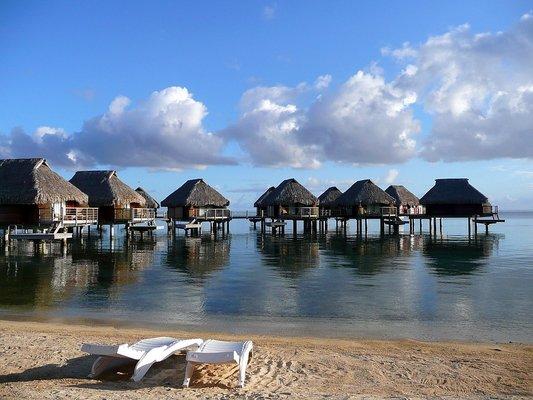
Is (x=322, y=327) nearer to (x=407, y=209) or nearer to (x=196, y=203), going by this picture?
(x=196, y=203)

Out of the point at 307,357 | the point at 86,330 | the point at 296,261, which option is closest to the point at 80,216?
the point at 296,261

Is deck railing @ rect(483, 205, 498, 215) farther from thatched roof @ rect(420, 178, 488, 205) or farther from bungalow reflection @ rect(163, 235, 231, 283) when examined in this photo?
bungalow reflection @ rect(163, 235, 231, 283)

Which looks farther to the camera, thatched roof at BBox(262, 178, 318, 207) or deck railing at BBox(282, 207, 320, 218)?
thatched roof at BBox(262, 178, 318, 207)

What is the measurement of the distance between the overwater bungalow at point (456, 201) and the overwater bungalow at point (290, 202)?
11.0m

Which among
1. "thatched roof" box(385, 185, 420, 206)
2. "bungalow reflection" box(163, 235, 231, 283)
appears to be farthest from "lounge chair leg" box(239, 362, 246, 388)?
"thatched roof" box(385, 185, 420, 206)

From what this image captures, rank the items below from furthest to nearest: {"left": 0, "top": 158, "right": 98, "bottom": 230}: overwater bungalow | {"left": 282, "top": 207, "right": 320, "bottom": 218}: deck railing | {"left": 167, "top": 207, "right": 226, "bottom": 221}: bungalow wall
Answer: {"left": 167, "top": 207, "right": 226, "bottom": 221}: bungalow wall
{"left": 282, "top": 207, "right": 320, "bottom": 218}: deck railing
{"left": 0, "top": 158, "right": 98, "bottom": 230}: overwater bungalow

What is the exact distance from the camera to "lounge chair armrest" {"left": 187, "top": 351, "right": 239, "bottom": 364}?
6.97 metres

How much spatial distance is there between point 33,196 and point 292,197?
2286cm

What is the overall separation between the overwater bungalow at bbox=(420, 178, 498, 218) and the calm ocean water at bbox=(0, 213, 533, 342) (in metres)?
19.2

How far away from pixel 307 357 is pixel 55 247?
26.3 metres

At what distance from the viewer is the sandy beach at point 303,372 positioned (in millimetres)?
6516

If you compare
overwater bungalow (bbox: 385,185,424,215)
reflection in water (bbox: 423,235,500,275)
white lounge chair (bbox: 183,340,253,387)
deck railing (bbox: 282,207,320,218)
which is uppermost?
overwater bungalow (bbox: 385,185,424,215)

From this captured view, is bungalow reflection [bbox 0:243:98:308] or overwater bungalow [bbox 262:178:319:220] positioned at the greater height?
overwater bungalow [bbox 262:178:319:220]

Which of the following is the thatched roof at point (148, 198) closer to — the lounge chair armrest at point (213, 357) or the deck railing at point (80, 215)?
the deck railing at point (80, 215)
